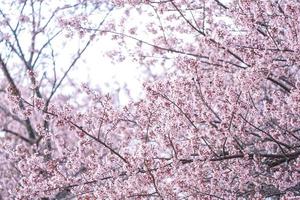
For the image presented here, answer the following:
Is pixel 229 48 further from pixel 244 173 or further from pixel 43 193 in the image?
pixel 43 193

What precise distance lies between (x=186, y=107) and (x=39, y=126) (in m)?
1.67

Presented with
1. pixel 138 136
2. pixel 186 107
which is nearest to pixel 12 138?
pixel 138 136

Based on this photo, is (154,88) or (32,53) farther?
(32,53)

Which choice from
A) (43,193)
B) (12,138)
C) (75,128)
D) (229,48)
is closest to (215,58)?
(229,48)

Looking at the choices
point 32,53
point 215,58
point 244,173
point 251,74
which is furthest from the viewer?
point 32,53

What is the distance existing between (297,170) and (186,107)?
4.86ft

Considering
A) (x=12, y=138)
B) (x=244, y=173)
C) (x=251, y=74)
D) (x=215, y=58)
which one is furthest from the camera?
(x=12, y=138)

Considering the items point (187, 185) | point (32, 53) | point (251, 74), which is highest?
point (32, 53)

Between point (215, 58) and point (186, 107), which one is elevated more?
point (215, 58)

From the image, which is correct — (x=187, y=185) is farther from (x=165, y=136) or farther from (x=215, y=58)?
(x=215, y=58)

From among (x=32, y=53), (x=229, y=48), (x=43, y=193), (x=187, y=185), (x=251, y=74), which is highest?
(x=32, y=53)

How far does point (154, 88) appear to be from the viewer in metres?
4.68

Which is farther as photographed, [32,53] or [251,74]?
[32,53]

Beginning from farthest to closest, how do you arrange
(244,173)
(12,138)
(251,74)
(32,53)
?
1. (12,138)
2. (32,53)
3. (244,173)
4. (251,74)
